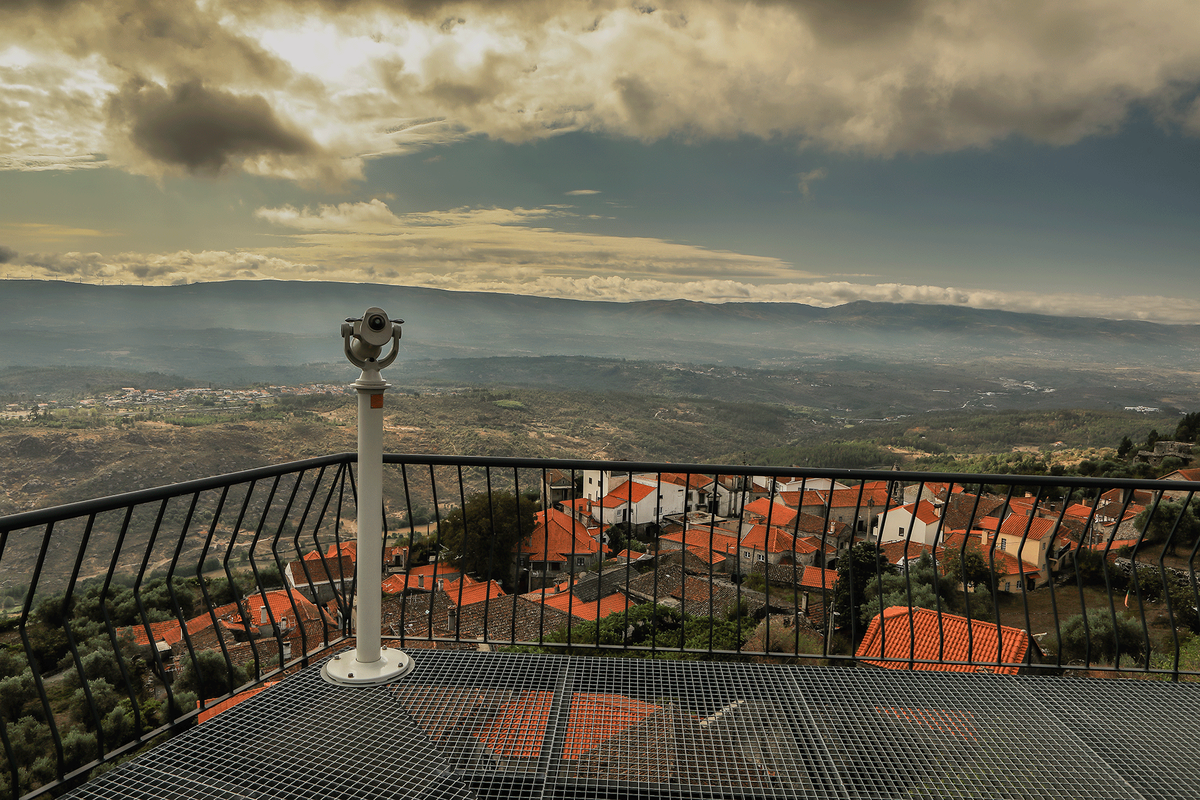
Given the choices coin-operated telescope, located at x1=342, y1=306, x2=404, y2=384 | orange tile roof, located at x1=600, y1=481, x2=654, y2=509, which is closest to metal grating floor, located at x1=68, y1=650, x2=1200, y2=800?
coin-operated telescope, located at x1=342, y1=306, x2=404, y2=384

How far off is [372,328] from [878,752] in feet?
7.88

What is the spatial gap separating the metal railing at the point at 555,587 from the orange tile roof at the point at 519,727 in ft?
1.24

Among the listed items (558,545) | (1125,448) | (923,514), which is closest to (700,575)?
(558,545)

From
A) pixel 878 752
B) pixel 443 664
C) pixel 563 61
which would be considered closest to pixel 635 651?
pixel 443 664

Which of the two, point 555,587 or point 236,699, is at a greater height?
point 236,699

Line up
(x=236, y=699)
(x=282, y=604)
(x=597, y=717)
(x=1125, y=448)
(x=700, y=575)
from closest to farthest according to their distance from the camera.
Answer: (x=597, y=717) → (x=236, y=699) → (x=282, y=604) → (x=700, y=575) → (x=1125, y=448)

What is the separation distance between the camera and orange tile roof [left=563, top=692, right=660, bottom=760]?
205 cm

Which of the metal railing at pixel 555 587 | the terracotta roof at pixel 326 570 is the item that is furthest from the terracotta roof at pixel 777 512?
the terracotta roof at pixel 326 570

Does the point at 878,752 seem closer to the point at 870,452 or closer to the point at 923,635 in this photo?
the point at 923,635

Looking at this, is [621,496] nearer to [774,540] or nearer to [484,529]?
[774,540]

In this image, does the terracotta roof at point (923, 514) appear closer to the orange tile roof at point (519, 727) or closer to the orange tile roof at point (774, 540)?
the orange tile roof at point (774, 540)

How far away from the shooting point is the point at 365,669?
252 cm

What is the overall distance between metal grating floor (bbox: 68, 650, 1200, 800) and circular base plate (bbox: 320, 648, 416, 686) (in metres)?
0.05

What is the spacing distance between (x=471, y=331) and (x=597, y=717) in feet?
487
